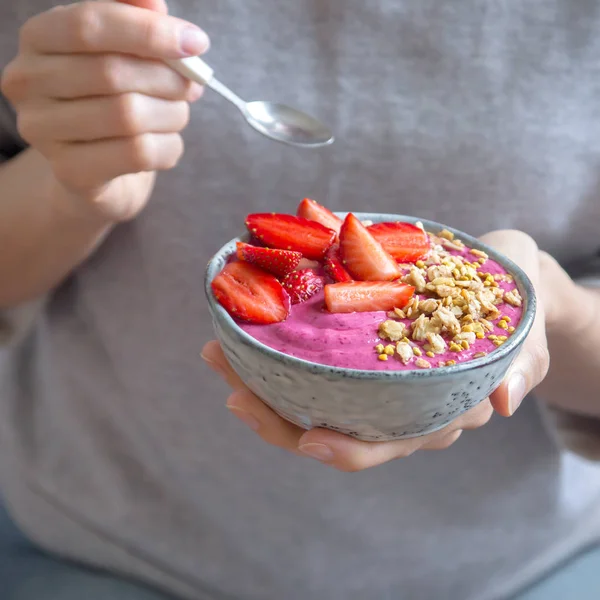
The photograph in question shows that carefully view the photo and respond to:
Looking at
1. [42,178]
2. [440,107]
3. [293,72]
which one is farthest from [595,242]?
[42,178]

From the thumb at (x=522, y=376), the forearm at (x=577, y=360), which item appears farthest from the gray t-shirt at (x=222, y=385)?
the thumb at (x=522, y=376)

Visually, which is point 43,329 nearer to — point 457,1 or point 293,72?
point 293,72

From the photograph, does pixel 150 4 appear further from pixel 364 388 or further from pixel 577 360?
pixel 577 360

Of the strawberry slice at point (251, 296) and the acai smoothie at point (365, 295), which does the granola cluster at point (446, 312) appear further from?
the strawberry slice at point (251, 296)

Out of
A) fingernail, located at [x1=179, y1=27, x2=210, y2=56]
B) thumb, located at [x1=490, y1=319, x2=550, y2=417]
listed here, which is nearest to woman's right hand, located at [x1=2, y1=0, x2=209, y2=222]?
fingernail, located at [x1=179, y1=27, x2=210, y2=56]

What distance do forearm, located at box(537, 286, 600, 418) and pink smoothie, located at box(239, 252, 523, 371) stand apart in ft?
1.41

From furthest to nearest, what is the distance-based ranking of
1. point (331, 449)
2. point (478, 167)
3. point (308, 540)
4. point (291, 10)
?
1. point (308, 540)
2. point (478, 167)
3. point (291, 10)
4. point (331, 449)

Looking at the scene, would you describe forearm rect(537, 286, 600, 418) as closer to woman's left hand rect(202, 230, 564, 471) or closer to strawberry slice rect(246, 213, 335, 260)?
woman's left hand rect(202, 230, 564, 471)

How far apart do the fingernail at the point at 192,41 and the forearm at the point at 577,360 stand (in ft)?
2.23

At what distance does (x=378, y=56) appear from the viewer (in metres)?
0.94

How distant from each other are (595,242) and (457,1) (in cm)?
50

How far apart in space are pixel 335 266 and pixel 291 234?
63mm

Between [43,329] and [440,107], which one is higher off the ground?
[440,107]

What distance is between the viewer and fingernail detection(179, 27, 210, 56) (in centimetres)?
62
